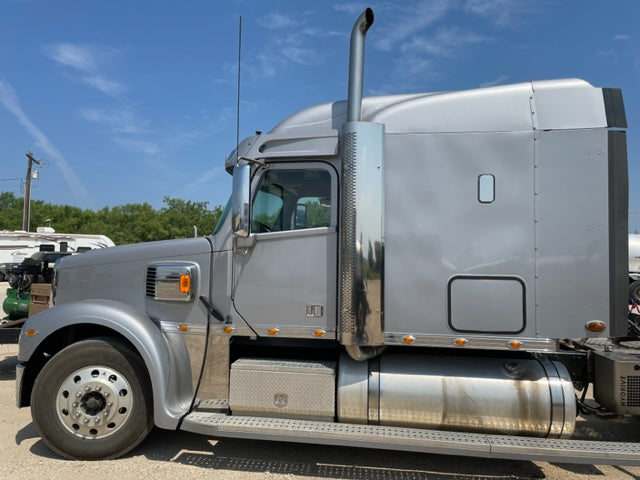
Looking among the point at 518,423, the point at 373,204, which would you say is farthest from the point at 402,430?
the point at 373,204

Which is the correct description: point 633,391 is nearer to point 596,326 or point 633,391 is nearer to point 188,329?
point 596,326

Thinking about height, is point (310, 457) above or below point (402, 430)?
below

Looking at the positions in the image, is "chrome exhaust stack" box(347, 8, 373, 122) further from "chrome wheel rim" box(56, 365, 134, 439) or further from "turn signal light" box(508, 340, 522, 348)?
"chrome wheel rim" box(56, 365, 134, 439)

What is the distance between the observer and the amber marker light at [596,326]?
10.9 ft

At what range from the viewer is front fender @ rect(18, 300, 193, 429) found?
3619 mm

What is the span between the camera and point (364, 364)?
3.70 metres

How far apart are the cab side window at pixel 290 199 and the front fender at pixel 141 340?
4.05ft

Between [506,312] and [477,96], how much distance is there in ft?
5.59

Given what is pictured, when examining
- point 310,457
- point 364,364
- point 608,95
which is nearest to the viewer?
point 608,95

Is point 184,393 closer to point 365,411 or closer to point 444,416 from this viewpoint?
point 365,411

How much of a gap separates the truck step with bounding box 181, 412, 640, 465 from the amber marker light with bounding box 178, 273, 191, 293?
103 centimetres

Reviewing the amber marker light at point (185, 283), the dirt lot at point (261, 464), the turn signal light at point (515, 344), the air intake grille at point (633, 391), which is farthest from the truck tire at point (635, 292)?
the amber marker light at point (185, 283)

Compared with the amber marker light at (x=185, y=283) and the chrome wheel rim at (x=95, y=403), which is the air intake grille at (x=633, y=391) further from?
the chrome wheel rim at (x=95, y=403)

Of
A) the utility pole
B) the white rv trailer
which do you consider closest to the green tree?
the utility pole
